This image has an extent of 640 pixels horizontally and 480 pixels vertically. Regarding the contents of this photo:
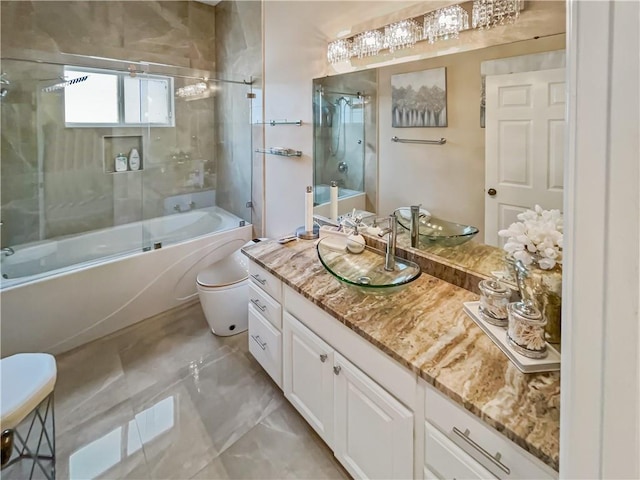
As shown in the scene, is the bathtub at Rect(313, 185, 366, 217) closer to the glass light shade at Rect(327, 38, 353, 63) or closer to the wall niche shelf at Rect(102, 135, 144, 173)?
the glass light shade at Rect(327, 38, 353, 63)

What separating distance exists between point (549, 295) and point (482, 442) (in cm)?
50

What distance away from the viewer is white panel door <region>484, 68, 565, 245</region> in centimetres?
132

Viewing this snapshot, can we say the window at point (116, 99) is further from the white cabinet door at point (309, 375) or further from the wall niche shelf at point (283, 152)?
the white cabinet door at point (309, 375)

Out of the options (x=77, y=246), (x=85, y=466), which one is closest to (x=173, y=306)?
(x=77, y=246)

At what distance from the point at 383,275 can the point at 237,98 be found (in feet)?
8.27

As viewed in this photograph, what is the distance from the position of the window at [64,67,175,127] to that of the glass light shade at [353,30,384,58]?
208 cm

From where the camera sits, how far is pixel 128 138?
3.34 meters

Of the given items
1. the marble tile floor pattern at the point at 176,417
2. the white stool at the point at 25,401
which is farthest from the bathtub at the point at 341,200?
the white stool at the point at 25,401

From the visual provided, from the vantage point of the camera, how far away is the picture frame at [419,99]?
5.56 feet

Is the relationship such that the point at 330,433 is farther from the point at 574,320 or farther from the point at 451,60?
the point at 451,60

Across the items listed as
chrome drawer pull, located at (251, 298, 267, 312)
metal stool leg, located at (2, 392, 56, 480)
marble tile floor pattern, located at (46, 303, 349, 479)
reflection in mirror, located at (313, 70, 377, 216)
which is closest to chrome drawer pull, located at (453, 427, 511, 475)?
marble tile floor pattern, located at (46, 303, 349, 479)

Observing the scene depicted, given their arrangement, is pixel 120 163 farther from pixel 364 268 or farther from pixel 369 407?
pixel 369 407

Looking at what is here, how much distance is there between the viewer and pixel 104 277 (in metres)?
2.63

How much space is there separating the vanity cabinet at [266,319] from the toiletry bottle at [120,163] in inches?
80.2
